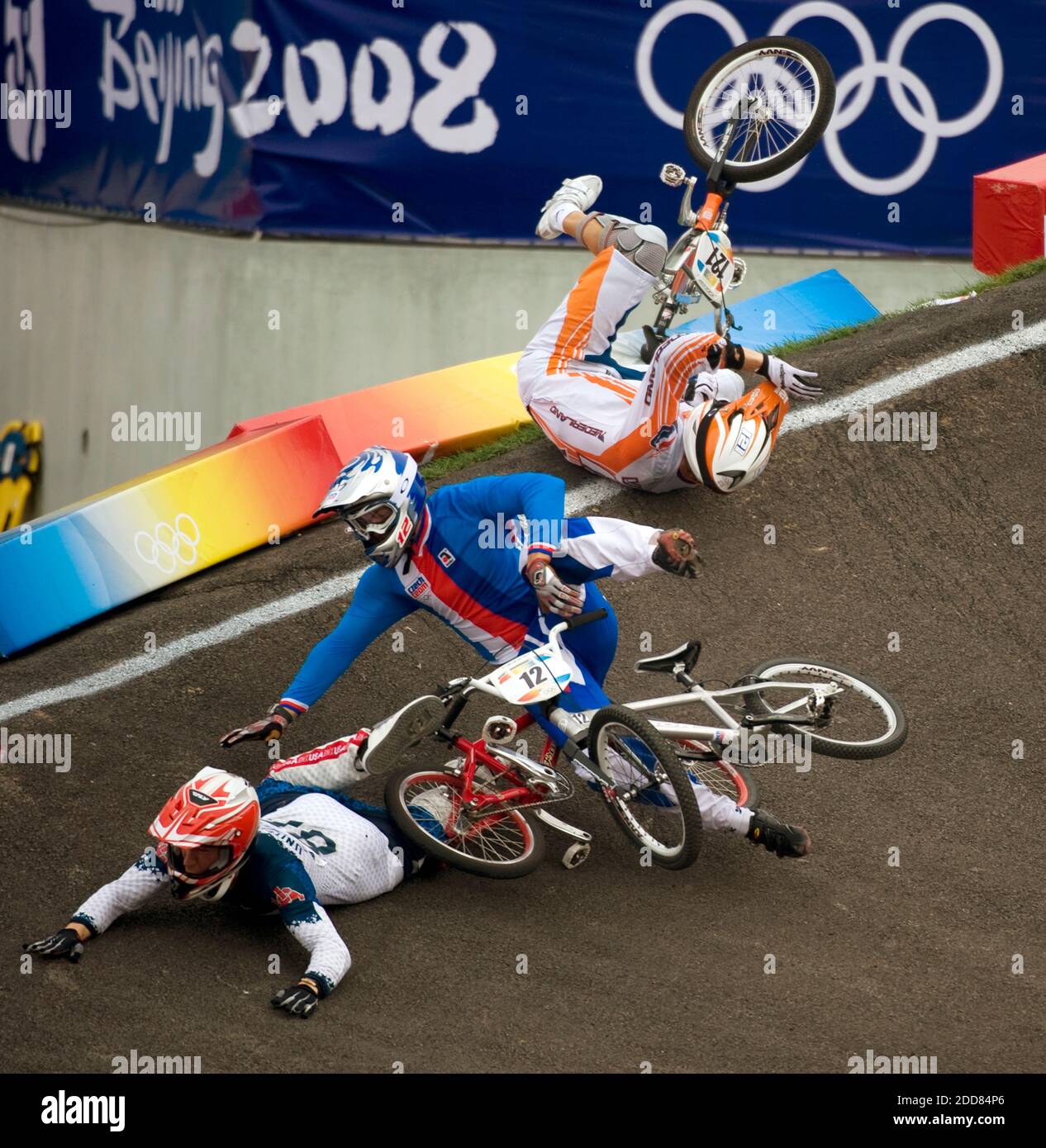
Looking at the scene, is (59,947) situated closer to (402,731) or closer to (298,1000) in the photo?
(298,1000)

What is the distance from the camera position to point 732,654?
848 cm

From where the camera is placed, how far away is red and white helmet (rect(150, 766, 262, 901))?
18.7 feet

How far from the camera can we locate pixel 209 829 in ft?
18.7

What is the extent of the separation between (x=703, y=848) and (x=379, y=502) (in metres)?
2.23

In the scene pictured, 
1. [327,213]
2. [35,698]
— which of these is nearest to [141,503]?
[35,698]

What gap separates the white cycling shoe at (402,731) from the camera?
6.26 metres

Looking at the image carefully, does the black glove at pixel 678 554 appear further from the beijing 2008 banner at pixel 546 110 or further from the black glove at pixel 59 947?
the beijing 2008 banner at pixel 546 110

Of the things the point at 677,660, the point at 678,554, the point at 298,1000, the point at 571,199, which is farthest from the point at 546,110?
the point at 298,1000

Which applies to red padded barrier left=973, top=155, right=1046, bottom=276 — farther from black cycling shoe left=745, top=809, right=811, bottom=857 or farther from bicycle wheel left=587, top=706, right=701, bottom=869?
bicycle wheel left=587, top=706, right=701, bottom=869

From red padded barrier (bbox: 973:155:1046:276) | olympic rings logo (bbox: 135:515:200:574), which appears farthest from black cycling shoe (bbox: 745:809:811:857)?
red padded barrier (bbox: 973:155:1046:276)

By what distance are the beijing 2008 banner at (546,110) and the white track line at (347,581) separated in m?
3.67

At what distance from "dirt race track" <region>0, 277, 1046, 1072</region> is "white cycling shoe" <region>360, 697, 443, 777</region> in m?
0.63

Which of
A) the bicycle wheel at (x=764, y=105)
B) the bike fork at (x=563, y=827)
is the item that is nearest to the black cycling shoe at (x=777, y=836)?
the bike fork at (x=563, y=827)

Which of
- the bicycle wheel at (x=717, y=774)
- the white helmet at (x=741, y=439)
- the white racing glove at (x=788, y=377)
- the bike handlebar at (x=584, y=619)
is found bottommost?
the bicycle wheel at (x=717, y=774)
